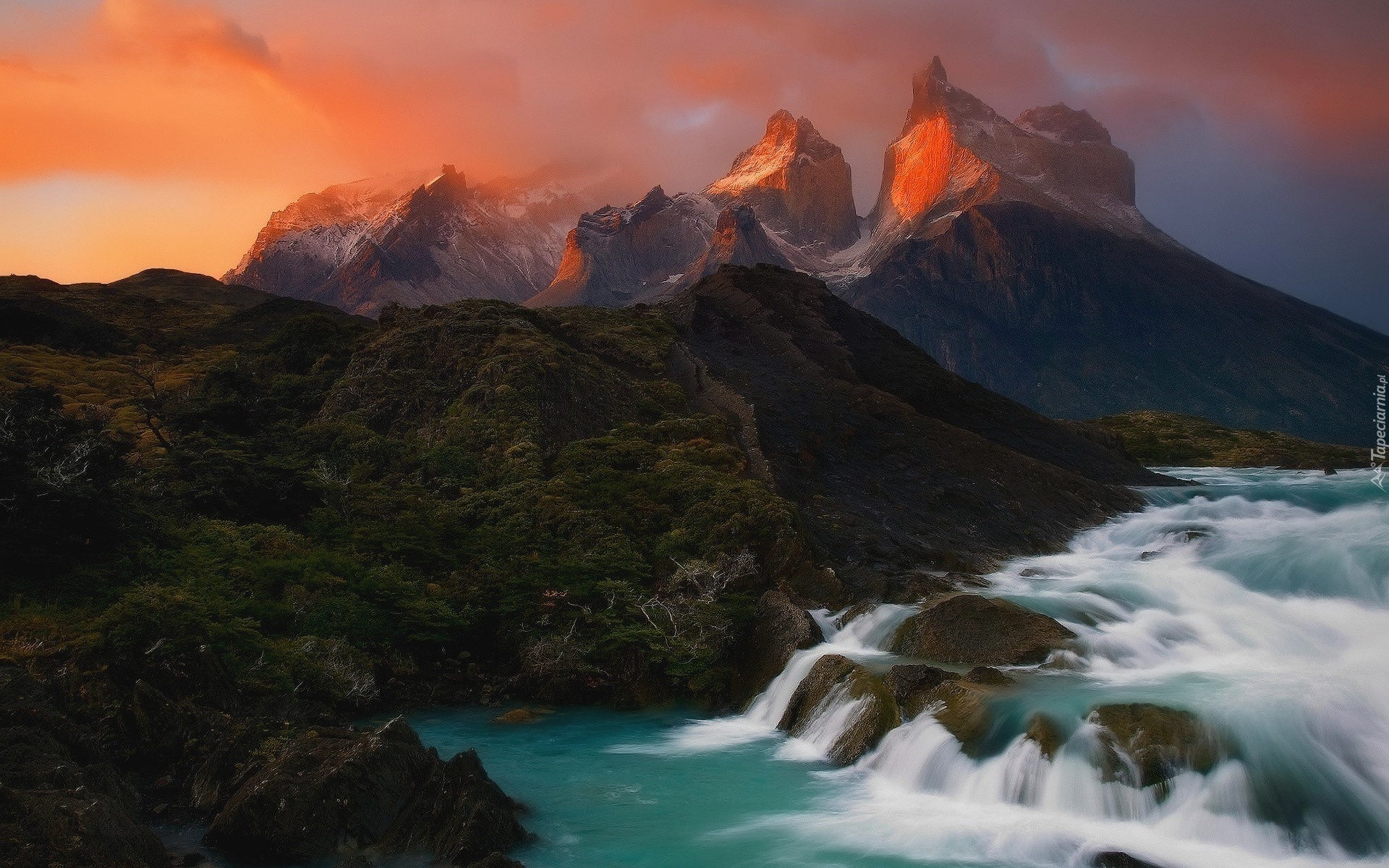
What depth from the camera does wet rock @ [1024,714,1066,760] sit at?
15719 millimetres

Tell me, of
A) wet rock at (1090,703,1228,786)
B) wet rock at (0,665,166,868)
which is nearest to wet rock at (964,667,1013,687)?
wet rock at (1090,703,1228,786)

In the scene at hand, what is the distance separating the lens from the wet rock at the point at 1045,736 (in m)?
15.7

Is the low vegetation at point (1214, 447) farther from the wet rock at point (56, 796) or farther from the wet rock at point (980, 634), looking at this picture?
the wet rock at point (56, 796)

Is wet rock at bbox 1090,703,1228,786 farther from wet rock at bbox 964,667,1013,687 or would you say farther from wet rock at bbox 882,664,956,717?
wet rock at bbox 882,664,956,717

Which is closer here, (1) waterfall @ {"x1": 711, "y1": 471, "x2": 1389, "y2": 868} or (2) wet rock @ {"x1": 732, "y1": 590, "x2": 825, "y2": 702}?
(1) waterfall @ {"x1": 711, "y1": 471, "x2": 1389, "y2": 868}

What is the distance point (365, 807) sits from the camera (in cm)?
1402

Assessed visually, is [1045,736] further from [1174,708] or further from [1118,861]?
[1118,861]

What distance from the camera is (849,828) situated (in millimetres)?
15555

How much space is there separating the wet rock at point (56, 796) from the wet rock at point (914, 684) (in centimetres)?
1252

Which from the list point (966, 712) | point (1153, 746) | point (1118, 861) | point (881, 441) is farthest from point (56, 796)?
point (881, 441)

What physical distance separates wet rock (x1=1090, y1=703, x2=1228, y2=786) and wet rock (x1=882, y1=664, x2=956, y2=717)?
328 cm

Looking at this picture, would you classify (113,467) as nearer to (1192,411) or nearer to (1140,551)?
(1140,551)

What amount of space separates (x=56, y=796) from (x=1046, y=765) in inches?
556

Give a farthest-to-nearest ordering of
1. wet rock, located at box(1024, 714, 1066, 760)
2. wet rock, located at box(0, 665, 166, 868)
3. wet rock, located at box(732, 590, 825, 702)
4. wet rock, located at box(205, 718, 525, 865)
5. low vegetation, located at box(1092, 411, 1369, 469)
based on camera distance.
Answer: low vegetation, located at box(1092, 411, 1369, 469)
wet rock, located at box(732, 590, 825, 702)
wet rock, located at box(1024, 714, 1066, 760)
wet rock, located at box(205, 718, 525, 865)
wet rock, located at box(0, 665, 166, 868)
